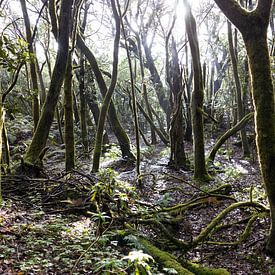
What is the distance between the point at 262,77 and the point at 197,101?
5.56 meters

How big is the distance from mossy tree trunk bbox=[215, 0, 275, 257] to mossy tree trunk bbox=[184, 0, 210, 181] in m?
5.38

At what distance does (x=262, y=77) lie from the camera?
16.2 ft

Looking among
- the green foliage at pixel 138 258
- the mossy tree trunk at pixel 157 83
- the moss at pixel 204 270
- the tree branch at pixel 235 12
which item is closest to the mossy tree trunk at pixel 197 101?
the tree branch at pixel 235 12

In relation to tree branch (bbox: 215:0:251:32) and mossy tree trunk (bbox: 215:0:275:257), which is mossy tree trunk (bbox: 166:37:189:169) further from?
mossy tree trunk (bbox: 215:0:275:257)

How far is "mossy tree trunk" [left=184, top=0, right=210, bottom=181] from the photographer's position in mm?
10430

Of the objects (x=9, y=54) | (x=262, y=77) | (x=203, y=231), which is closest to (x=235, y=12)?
(x=262, y=77)

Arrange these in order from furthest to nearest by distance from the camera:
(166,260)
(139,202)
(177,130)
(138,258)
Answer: (177,130) → (139,202) → (166,260) → (138,258)

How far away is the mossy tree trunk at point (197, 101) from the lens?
10430 mm

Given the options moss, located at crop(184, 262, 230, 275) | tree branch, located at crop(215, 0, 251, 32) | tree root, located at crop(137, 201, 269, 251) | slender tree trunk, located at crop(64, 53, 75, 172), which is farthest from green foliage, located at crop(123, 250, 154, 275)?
slender tree trunk, located at crop(64, 53, 75, 172)

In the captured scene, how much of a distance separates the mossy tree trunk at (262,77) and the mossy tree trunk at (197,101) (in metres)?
5.38

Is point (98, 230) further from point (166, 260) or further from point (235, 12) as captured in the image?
point (235, 12)

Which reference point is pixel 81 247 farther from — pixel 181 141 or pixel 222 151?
pixel 222 151

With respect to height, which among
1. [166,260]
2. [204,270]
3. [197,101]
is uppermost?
[197,101]

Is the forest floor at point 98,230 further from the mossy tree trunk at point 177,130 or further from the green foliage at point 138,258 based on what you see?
the mossy tree trunk at point 177,130
